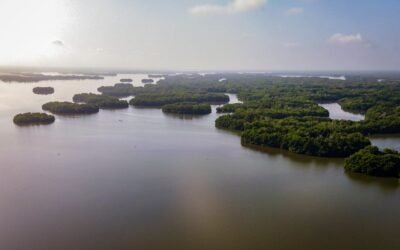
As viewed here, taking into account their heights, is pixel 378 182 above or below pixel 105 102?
below

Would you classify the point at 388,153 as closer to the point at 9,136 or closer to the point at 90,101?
the point at 9,136

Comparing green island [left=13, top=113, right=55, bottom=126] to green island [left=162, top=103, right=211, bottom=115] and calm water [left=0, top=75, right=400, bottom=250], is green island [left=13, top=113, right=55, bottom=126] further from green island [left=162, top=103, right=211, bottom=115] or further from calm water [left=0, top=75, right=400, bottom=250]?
green island [left=162, top=103, right=211, bottom=115]

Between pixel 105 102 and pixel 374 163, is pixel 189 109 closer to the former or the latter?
pixel 105 102

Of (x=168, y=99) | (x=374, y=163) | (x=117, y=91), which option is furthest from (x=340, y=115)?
(x=117, y=91)

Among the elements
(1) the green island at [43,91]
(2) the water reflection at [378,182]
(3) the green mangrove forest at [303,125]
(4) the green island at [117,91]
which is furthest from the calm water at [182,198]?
(4) the green island at [117,91]

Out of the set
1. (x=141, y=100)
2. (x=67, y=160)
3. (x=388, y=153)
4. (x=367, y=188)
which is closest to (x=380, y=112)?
(x=388, y=153)
